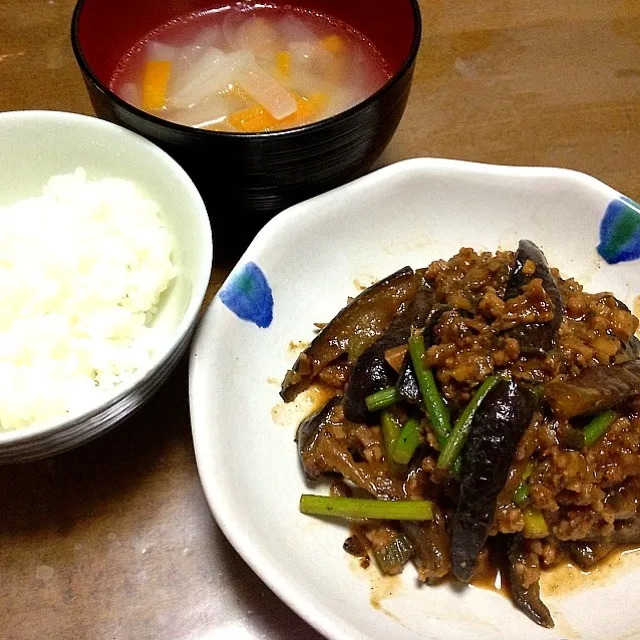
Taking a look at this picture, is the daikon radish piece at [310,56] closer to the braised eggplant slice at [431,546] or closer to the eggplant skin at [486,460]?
the eggplant skin at [486,460]

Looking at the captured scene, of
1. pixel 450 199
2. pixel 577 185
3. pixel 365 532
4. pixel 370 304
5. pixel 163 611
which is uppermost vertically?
pixel 577 185

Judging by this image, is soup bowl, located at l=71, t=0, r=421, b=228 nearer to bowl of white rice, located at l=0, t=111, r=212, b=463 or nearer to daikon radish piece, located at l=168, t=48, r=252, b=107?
bowl of white rice, located at l=0, t=111, r=212, b=463

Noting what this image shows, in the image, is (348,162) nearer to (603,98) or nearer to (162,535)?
(162,535)

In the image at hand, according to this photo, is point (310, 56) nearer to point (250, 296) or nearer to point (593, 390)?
point (250, 296)

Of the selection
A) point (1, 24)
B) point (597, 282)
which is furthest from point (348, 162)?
point (1, 24)

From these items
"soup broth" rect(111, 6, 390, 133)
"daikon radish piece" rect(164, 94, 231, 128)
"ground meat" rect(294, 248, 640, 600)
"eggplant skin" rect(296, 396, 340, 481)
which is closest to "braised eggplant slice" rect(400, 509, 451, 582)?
"ground meat" rect(294, 248, 640, 600)

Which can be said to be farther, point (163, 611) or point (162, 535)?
point (162, 535)

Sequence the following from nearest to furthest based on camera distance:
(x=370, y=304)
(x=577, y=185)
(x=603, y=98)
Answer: (x=370, y=304)
(x=577, y=185)
(x=603, y=98)
